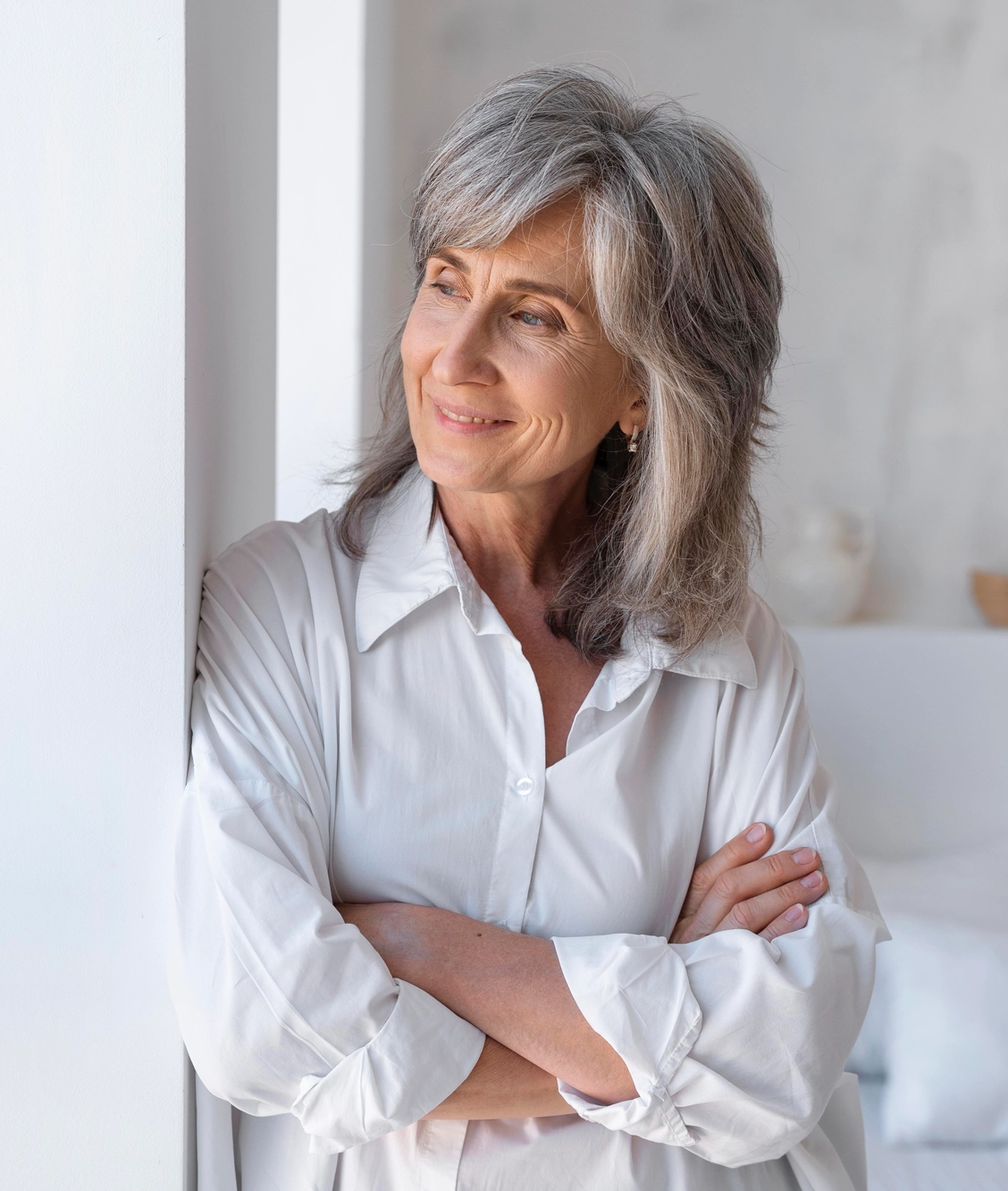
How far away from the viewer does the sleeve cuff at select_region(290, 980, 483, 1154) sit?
1047 mm

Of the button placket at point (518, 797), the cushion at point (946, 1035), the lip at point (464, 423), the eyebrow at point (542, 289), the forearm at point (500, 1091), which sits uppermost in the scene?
the eyebrow at point (542, 289)

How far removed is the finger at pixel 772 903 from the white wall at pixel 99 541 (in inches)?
24.0

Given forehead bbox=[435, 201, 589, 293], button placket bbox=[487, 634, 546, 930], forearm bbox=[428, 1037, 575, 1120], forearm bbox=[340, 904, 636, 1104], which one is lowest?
forearm bbox=[428, 1037, 575, 1120]

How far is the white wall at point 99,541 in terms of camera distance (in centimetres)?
99

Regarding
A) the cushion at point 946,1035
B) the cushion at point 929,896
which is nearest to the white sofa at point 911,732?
the cushion at point 929,896

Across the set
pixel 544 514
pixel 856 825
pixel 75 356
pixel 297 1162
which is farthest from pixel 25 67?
pixel 856 825

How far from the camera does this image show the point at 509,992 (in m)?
1.13

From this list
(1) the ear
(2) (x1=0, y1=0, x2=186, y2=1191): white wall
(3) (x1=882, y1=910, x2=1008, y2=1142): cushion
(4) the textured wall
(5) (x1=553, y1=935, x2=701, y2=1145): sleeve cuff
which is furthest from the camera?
(4) the textured wall

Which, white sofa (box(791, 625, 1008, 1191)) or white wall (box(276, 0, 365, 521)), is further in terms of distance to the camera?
white sofa (box(791, 625, 1008, 1191))

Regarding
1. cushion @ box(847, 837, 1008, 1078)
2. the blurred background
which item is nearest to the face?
the blurred background

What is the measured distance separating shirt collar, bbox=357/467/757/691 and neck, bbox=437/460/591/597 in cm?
4

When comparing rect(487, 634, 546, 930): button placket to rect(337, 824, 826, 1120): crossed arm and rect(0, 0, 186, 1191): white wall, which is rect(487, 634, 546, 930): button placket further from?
rect(0, 0, 186, 1191): white wall

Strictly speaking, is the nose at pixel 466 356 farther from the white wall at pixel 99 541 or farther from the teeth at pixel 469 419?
the white wall at pixel 99 541

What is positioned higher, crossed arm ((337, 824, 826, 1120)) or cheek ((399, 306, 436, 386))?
cheek ((399, 306, 436, 386))
